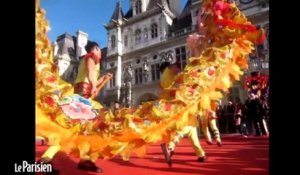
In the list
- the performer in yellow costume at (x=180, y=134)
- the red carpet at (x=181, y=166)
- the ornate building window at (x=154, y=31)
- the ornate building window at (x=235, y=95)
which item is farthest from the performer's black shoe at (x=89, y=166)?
the ornate building window at (x=154, y=31)

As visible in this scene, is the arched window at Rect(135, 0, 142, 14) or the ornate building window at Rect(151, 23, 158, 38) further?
the arched window at Rect(135, 0, 142, 14)

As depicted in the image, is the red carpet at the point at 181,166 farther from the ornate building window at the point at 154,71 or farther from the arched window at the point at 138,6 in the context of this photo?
the arched window at the point at 138,6

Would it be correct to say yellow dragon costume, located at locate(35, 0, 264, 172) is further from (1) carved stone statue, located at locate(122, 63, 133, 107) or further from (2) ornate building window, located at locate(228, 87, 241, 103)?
(1) carved stone statue, located at locate(122, 63, 133, 107)

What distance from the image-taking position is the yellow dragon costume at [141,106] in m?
2.79

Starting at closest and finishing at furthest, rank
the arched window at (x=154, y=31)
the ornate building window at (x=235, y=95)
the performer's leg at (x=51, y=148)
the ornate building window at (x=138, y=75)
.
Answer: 1. the performer's leg at (x=51, y=148)
2. the ornate building window at (x=235, y=95)
3. the ornate building window at (x=138, y=75)
4. the arched window at (x=154, y=31)

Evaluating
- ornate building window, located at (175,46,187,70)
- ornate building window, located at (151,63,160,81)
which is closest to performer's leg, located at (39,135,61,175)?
ornate building window, located at (175,46,187,70)

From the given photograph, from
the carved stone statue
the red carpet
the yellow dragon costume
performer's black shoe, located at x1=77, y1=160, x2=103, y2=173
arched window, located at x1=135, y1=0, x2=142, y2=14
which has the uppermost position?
arched window, located at x1=135, y1=0, x2=142, y2=14

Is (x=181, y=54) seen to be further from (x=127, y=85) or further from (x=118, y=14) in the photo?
(x=118, y=14)

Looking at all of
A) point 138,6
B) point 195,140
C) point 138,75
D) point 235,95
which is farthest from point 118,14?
point 195,140

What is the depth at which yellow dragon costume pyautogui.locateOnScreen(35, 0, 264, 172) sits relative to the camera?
279cm

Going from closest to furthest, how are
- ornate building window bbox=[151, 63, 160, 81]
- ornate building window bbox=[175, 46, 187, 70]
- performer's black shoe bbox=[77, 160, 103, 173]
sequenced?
performer's black shoe bbox=[77, 160, 103, 173] < ornate building window bbox=[175, 46, 187, 70] < ornate building window bbox=[151, 63, 160, 81]

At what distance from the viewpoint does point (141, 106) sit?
309 cm

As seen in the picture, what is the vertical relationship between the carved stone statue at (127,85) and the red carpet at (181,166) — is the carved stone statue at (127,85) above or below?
above
